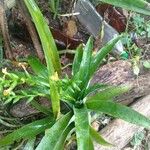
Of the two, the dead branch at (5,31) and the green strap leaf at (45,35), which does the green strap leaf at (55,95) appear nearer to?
the green strap leaf at (45,35)

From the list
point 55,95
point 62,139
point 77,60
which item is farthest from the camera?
point 77,60

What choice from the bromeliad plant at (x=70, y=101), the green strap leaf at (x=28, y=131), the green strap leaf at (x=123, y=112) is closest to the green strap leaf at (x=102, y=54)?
the bromeliad plant at (x=70, y=101)

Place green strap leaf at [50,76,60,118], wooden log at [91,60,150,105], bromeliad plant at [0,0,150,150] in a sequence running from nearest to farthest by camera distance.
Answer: green strap leaf at [50,76,60,118] < bromeliad plant at [0,0,150,150] < wooden log at [91,60,150,105]

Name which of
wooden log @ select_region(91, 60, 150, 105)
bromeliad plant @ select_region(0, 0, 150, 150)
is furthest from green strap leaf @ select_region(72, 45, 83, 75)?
wooden log @ select_region(91, 60, 150, 105)

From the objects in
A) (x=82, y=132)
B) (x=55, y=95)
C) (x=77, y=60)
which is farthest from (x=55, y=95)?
(x=77, y=60)

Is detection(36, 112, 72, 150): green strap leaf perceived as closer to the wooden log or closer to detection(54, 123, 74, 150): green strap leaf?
detection(54, 123, 74, 150): green strap leaf

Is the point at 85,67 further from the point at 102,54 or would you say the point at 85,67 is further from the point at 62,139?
the point at 62,139

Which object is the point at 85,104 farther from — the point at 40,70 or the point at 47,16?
the point at 47,16
